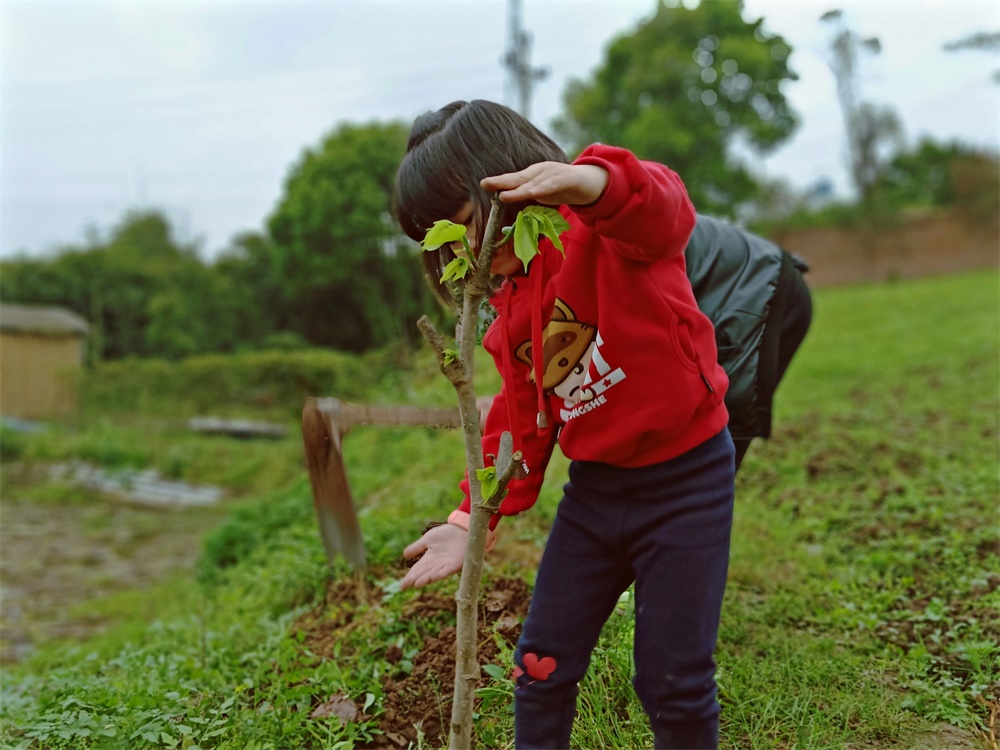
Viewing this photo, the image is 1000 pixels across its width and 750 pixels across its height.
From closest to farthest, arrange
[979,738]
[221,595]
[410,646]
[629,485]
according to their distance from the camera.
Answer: [629,485] → [979,738] → [410,646] → [221,595]

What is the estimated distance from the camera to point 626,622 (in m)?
2.48

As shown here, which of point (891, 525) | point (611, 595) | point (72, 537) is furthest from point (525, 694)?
point (72, 537)

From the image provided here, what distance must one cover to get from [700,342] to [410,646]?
4.98 ft

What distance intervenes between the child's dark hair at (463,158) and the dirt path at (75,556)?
15.3 ft

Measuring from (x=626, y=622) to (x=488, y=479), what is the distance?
1206 millimetres

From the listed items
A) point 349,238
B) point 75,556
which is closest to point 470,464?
point 75,556

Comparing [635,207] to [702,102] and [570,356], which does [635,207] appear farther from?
[702,102]

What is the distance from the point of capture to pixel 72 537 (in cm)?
859

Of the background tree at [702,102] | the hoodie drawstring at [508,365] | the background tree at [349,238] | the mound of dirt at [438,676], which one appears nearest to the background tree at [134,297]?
the background tree at [349,238]

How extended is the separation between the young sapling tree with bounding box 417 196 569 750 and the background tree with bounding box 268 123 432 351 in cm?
697

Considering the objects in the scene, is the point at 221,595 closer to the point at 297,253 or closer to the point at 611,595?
the point at 611,595

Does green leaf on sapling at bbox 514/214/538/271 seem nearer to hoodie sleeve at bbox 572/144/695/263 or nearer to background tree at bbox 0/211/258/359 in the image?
hoodie sleeve at bbox 572/144/695/263

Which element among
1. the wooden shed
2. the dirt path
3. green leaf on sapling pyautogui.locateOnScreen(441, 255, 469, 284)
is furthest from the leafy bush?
green leaf on sapling pyautogui.locateOnScreen(441, 255, 469, 284)

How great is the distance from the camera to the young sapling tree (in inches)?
53.6
